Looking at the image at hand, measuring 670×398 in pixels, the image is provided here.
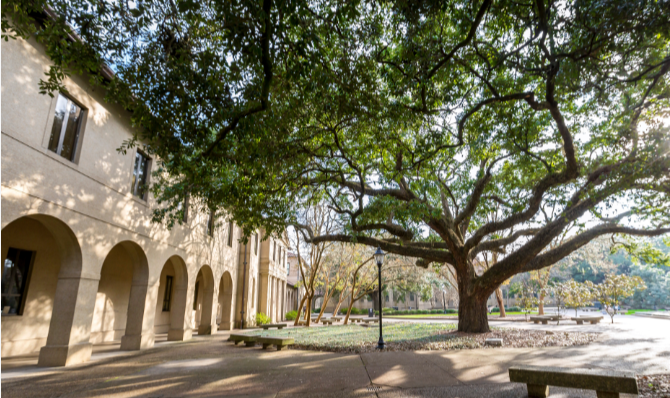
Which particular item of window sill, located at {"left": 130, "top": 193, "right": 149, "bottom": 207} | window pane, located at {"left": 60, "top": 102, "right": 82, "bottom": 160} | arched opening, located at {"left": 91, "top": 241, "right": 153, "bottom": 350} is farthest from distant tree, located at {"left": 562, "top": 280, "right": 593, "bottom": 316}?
window pane, located at {"left": 60, "top": 102, "right": 82, "bottom": 160}

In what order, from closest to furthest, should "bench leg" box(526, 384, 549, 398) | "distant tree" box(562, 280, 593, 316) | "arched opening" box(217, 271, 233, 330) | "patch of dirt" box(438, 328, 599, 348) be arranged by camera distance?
"bench leg" box(526, 384, 549, 398) < "patch of dirt" box(438, 328, 599, 348) < "arched opening" box(217, 271, 233, 330) < "distant tree" box(562, 280, 593, 316)

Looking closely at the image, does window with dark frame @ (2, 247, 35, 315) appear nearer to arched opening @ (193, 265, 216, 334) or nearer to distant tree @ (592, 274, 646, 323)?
arched opening @ (193, 265, 216, 334)

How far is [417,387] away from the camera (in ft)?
20.5

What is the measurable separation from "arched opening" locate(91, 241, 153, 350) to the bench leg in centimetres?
1149

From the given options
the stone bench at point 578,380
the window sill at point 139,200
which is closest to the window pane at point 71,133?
the window sill at point 139,200

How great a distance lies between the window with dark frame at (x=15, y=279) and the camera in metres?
9.68

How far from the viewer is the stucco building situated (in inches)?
307

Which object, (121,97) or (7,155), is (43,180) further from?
(121,97)

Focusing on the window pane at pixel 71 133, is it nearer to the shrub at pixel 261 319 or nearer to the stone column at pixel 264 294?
the shrub at pixel 261 319

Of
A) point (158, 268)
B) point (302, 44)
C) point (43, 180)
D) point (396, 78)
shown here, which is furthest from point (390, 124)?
point (158, 268)

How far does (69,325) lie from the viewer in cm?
906

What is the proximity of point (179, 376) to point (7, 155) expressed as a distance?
18.8 ft

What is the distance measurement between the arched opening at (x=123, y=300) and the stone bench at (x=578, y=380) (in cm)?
1148

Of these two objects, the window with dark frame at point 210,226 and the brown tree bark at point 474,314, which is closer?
the brown tree bark at point 474,314
